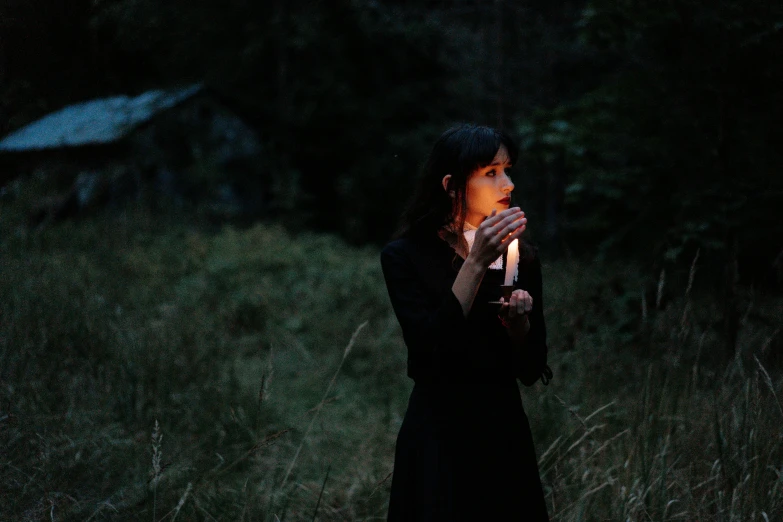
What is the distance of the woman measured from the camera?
6.46 ft

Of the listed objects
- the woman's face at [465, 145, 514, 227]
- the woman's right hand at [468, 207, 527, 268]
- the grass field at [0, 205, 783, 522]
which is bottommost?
the grass field at [0, 205, 783, 522]

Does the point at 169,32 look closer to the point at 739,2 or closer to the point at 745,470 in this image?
the point at 739,2

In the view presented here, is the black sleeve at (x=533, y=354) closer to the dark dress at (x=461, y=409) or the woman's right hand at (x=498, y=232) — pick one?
the dark dress at (x=461, y=409)

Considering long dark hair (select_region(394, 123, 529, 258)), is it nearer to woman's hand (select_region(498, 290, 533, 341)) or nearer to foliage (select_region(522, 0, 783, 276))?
woman's hand (select_region(498, 290, 533, 341))

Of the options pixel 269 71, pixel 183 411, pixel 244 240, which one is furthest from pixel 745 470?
pixel 269 71

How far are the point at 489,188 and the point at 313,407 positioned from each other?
369 cm

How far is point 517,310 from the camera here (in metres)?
1.81

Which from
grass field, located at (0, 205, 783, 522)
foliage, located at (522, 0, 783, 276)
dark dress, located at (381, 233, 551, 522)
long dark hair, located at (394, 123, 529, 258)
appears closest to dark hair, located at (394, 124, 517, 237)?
long dark hair, located at (394, 123, 529, 258)

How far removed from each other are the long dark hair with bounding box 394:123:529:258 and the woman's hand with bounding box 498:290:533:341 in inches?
12.8

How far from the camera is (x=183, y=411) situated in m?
→ 4.53

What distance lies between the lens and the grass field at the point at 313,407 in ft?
9.64

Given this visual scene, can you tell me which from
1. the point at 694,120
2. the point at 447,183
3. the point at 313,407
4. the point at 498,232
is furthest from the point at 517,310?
the point at 313,407

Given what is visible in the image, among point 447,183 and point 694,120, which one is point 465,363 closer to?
point 447,183

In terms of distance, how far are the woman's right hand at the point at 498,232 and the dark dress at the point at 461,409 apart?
256 millimetres
